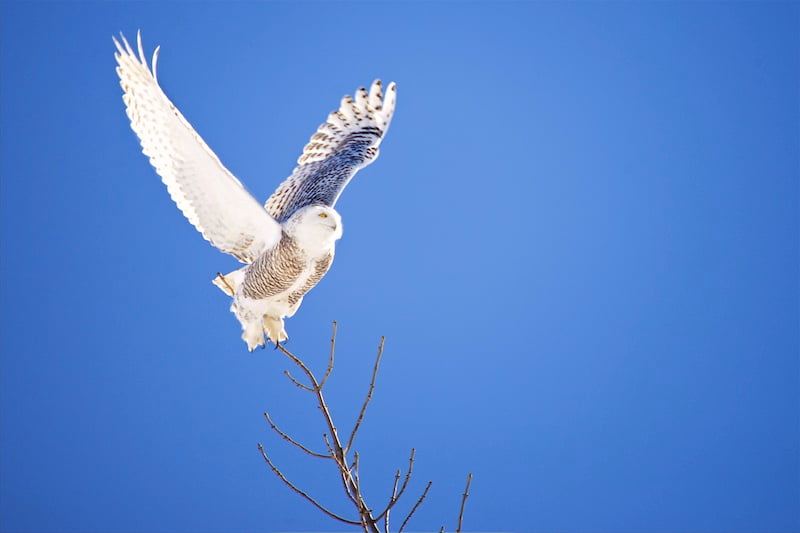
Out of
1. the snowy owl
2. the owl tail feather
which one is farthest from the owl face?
the owl tail feather

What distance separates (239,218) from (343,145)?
1.05 m

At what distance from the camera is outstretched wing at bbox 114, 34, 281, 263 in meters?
3.11

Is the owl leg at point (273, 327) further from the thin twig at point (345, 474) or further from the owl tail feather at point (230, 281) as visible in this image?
the thin twig at point (345, 474)

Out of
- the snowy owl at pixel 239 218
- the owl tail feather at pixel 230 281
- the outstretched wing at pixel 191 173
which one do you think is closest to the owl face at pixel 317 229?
the snowy owl at pixel 239 218

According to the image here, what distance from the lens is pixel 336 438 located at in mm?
1822

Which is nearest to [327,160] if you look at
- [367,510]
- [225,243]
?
[225,243]

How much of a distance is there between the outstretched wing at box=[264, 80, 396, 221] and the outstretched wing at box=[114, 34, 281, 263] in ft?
1.70

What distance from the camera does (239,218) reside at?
3.33 m

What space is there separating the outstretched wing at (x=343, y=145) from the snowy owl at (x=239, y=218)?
0.18 metres

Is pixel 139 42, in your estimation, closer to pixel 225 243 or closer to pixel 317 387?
pixel 225 243

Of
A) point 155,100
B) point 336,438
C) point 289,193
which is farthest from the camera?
point 289,193

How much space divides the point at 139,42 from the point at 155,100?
27 centimetres

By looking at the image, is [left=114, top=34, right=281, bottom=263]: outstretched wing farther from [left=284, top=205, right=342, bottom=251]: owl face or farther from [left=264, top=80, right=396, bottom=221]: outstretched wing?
[left=264, top=80, right=396, bottom=221]: outstretched wing

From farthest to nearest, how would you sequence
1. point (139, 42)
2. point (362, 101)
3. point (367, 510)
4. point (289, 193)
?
point (362, 101) < point (289, 193) < point (139, 42) < point (367, 510)
